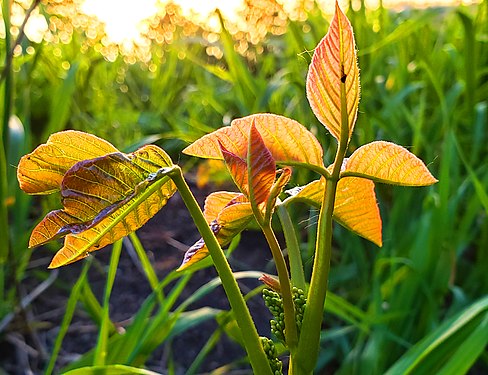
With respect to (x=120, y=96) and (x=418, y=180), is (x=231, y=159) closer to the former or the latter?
(x=418, y=180)

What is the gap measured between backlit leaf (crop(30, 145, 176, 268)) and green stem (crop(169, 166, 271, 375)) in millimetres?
10

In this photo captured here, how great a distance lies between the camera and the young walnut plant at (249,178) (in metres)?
0.26

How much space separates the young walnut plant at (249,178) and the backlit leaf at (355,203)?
0.09 ft

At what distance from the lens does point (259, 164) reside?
26 cm

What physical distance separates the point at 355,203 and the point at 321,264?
2.5 inches

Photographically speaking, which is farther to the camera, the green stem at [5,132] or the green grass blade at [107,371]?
the green stem at [5,132]

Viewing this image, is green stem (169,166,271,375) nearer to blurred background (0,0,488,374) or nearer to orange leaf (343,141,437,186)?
orange leaf (343,141,437,186)

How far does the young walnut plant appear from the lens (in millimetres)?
260

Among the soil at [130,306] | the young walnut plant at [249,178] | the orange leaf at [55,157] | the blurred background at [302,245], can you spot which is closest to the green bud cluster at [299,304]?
the young walnut plant at [249,178]

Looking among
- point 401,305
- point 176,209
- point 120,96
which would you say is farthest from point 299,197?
point 120,96

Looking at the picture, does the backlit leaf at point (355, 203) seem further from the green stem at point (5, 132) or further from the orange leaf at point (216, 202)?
the green stem at point (5, 132)

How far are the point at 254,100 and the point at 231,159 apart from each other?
47.0 inches

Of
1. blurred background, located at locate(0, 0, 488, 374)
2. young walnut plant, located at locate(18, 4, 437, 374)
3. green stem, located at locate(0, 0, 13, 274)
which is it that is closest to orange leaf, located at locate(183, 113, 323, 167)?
young walnut plant, located at locate(18, 4, 437, 374)

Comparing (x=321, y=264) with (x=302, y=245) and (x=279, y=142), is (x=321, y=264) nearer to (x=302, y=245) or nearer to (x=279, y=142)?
(x=279, y=142)
